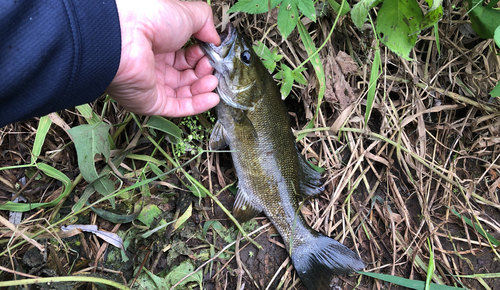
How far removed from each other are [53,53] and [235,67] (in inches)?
47.3

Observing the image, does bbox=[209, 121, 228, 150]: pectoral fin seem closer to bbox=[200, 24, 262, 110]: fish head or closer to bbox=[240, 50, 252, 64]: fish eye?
bbox=[200, 24, 262, 110]: fish head

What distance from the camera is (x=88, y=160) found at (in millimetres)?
2131

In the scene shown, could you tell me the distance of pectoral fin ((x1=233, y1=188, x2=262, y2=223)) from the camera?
2.51m

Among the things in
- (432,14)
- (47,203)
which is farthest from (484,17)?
(47,203)

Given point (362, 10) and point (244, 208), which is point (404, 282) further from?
point (362, 10)

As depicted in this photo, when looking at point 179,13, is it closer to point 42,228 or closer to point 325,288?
point 42,228

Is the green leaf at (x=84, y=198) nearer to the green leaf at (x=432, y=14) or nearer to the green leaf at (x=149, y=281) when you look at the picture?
the green leaf at (x=149, y=281)

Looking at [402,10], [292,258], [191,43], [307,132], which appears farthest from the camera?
[307,132]

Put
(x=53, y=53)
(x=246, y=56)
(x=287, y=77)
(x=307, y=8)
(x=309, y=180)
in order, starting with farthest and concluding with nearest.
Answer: (x=309, y=180) → (x=287, y=77) → (x=246, y=56) → (x=307, y=8) → (x=53, y=53)

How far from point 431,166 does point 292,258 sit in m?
1.60

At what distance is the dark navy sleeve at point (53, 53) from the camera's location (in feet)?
4.35

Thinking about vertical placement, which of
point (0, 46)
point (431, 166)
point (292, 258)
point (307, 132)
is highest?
point (0, 46)

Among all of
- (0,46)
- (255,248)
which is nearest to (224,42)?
(0,46)

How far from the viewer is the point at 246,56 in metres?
2.23
